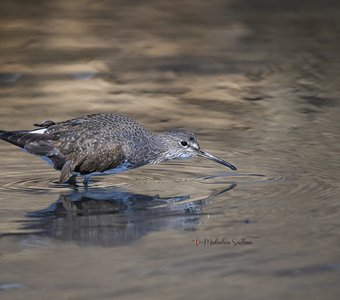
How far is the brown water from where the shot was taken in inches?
320

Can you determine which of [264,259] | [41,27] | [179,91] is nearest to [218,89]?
[179,91]

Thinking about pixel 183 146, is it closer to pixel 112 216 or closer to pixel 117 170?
pixel 117 170

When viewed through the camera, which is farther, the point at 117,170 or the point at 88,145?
the point at 117,170

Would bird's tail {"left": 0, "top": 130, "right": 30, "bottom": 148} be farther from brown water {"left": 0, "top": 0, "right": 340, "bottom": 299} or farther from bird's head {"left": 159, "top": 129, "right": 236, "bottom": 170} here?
bird's head {"left": 159, "top": 129, "right": 236, "bottom": 170}

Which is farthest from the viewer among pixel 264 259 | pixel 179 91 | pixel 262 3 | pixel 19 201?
pixel 262 3

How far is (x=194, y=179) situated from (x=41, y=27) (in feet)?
30.6

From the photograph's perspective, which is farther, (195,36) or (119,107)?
(195,36)

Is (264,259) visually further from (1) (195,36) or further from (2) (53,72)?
(1) (195,36)

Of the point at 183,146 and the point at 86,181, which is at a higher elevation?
the point at 183,146

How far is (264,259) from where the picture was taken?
27.6 ft

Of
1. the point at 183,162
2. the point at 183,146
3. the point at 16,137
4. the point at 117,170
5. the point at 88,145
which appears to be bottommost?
the point at 183,162

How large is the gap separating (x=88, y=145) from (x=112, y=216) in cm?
155

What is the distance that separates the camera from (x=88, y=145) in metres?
11.2

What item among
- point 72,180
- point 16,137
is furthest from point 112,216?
point 16,137
